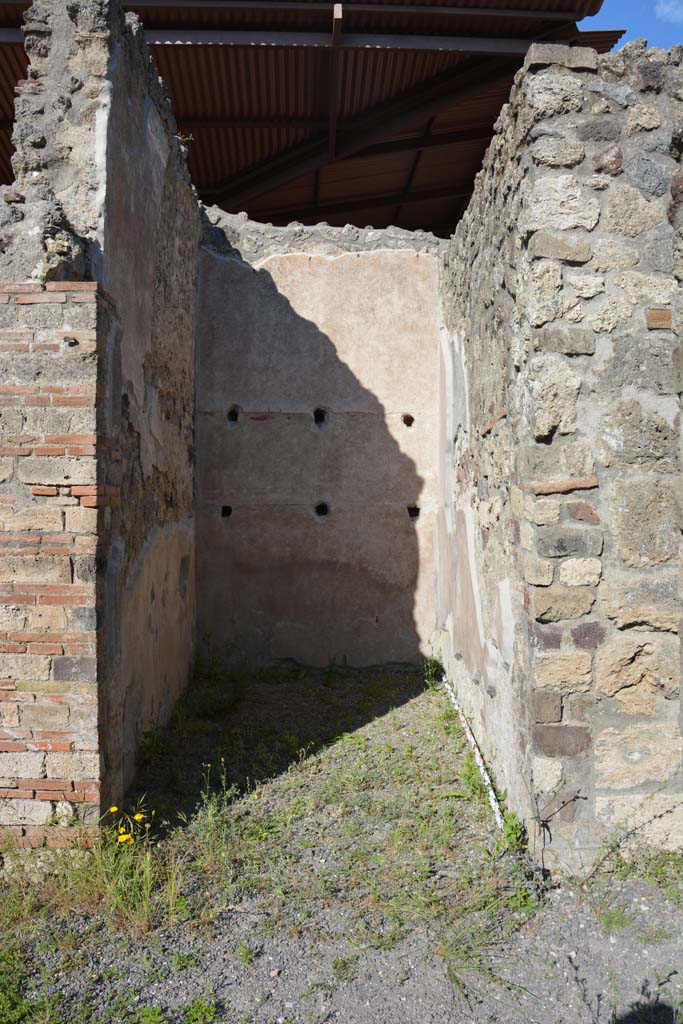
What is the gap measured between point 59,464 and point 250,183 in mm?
7053

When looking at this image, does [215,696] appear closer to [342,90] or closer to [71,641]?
[71,641]

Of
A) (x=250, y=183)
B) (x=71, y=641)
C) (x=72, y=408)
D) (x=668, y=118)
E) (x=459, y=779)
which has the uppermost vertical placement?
(x=250, y=183)

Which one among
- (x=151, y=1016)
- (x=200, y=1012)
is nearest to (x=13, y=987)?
(x=151, y=1016)

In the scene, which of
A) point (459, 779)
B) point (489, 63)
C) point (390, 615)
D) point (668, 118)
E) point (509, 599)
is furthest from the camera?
point (489, 63)

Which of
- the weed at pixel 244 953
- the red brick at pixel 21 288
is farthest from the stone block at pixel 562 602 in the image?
the red brick at pixel 21 288

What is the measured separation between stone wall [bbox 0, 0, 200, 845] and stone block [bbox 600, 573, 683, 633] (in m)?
2.18

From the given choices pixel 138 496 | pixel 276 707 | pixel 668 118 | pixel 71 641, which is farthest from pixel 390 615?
pixel 668 118

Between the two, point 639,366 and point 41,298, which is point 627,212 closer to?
point 639,366

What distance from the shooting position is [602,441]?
3070 mm

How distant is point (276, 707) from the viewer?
5266mm

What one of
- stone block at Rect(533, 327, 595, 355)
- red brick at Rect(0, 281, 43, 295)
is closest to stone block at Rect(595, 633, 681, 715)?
stone block at Rect(533, 327, 595, 355)

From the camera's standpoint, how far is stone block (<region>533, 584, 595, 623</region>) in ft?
10.0

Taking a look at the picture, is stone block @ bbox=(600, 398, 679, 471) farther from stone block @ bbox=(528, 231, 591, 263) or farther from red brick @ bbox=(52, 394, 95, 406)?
red brick @ bbox=(52, 394, 95, 406)

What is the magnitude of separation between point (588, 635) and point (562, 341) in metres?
1.21
